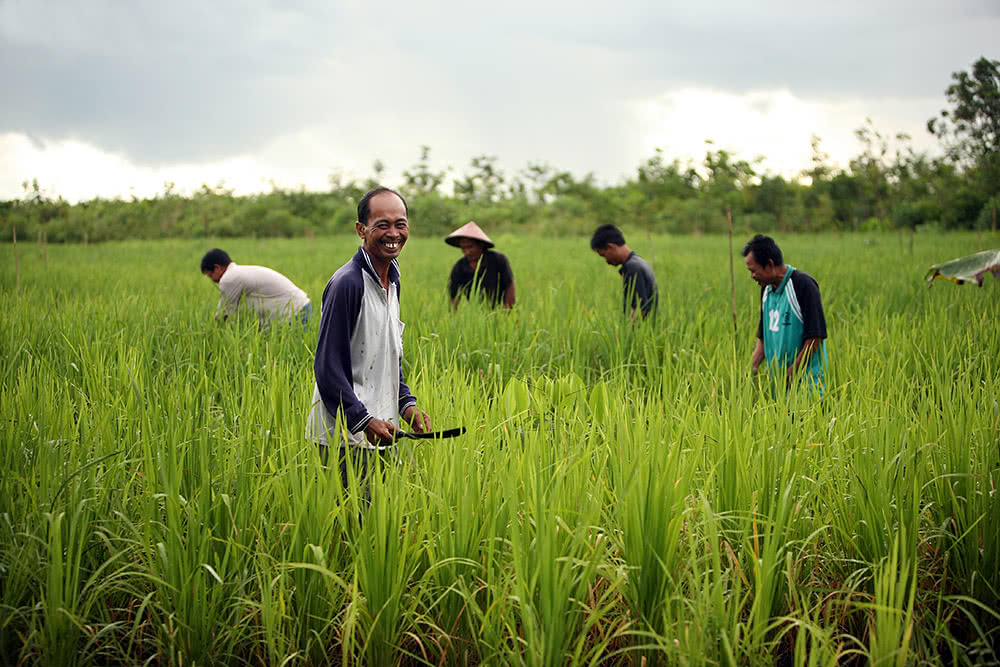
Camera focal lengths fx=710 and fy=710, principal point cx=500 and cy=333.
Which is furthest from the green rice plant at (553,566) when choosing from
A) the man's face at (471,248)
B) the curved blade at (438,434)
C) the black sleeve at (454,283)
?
the black sleeve at (454,283)

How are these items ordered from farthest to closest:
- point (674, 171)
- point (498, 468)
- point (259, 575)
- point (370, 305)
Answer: point (674, 171) → point (370, 305) → point (498, 468) → point (259, 575)

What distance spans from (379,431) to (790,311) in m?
2.66

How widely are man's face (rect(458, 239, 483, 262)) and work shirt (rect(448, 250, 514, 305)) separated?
0.09m

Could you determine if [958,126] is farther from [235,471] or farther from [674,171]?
[235,471]

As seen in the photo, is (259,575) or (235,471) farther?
(235,471)

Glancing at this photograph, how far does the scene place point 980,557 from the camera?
2131mm

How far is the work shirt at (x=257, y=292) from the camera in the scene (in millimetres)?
5898

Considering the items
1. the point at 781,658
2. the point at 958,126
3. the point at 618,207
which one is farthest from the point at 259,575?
the point at 618,207

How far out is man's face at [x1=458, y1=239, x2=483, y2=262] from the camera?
5.93 metres

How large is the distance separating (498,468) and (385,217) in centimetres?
93

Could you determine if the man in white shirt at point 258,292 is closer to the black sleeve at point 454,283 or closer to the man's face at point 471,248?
the black sleeve at point 454,283

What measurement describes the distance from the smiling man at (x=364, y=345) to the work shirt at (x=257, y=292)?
3.53m

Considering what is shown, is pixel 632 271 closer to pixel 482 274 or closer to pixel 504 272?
pixel 504 272

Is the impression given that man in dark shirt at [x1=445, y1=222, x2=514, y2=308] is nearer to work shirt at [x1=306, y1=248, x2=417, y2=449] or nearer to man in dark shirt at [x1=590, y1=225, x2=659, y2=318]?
man in dark shirt at [x1=590, y1=225, x2=659, y2=318]
